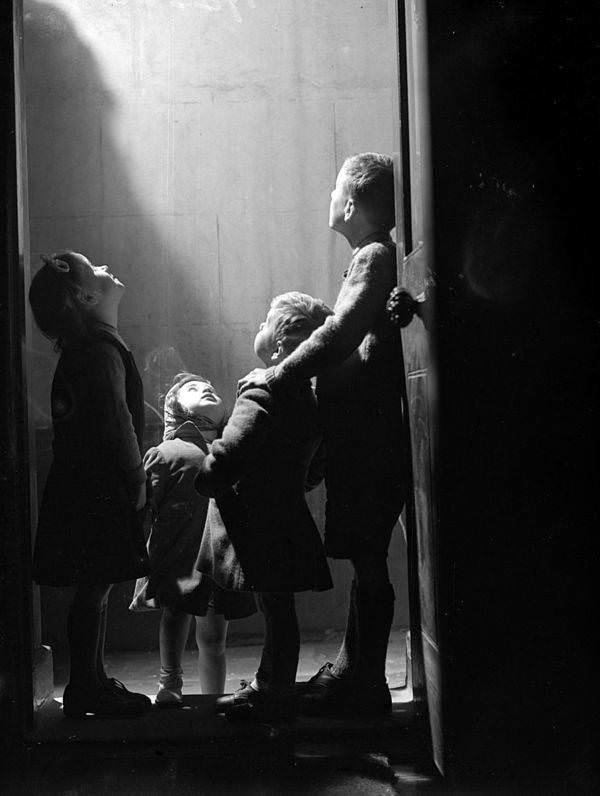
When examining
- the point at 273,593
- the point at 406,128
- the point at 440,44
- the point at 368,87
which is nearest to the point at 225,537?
the point at 273,593

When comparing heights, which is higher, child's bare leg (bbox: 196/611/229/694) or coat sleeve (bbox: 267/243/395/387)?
coat sleeve (bbox: 267/243/395/387)

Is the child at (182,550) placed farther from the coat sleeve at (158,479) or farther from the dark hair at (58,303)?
the dark hair at (58,303)

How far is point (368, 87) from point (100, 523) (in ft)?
9.16

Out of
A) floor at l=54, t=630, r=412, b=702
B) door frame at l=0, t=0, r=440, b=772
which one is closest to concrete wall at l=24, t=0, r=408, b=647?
floor at l=54, t=630, r=412, b=702

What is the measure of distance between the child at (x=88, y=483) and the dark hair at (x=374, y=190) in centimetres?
72

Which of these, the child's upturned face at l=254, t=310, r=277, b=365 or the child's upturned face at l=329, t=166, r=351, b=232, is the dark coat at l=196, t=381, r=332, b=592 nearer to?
the child's upturned face at l=254, t=310, r=277, b=365

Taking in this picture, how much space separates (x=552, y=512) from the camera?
1.83 m

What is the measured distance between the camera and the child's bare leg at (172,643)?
2590 millimetres

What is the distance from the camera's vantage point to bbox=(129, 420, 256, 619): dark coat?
2.55 meters

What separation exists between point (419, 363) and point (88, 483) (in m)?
0.87

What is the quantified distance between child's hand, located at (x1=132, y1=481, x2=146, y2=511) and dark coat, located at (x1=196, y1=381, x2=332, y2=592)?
0.20 metres

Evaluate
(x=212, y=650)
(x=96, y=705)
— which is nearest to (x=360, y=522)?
(x=96, y=705)

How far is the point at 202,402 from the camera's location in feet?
8.80

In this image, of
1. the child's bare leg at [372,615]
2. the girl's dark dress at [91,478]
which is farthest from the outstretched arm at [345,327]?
the child's bare leg at [372,615]
